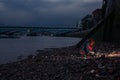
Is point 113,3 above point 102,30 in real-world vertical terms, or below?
above

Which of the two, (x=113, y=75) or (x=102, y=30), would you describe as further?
(x=102, y=30)

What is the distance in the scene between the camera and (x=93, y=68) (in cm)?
1410

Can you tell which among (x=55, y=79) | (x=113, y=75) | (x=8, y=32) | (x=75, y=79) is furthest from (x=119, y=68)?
(x=8, y=32)

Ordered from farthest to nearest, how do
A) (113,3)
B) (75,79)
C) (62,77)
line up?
1. (113,3)
2. (62,77)
3. (75,79)

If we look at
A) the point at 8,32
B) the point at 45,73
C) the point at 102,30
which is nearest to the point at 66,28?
the point at 8,32

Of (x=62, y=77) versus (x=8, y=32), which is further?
(x=8, y=32)

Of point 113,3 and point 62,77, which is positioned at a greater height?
point 113,3

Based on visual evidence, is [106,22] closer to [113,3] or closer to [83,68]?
[113,3]

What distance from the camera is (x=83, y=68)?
1495 centimetres

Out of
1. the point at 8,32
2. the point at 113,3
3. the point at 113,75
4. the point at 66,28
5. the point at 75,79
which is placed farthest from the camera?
the point at 8,32

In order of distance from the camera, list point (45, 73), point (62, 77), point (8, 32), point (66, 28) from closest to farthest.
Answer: point (62, 77) → point (45, 73) → point (66, 28) → point (8, 32)

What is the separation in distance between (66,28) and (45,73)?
6313 inches

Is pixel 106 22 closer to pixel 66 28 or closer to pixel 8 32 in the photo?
pixel 66 28

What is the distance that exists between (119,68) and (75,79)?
5.90 ft
